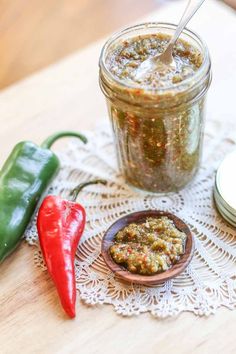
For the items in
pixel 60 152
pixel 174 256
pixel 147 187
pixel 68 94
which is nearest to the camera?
pixel 174 256

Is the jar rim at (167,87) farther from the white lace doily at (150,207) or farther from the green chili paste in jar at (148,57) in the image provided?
the white lace doily at (150,207)

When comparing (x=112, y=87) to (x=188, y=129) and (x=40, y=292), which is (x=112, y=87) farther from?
(x=40, y=292)

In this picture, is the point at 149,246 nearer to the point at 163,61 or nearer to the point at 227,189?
the point at 227,189

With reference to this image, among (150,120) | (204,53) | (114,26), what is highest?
(204,53)

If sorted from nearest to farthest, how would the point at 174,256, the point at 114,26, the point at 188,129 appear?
the point at 174,256
the point at 188,129
the point at 114,26

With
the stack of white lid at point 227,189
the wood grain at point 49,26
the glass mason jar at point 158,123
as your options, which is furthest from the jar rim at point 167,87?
the wood grain at point 49,26

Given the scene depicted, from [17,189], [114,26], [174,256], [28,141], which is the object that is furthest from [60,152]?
[114,26]
